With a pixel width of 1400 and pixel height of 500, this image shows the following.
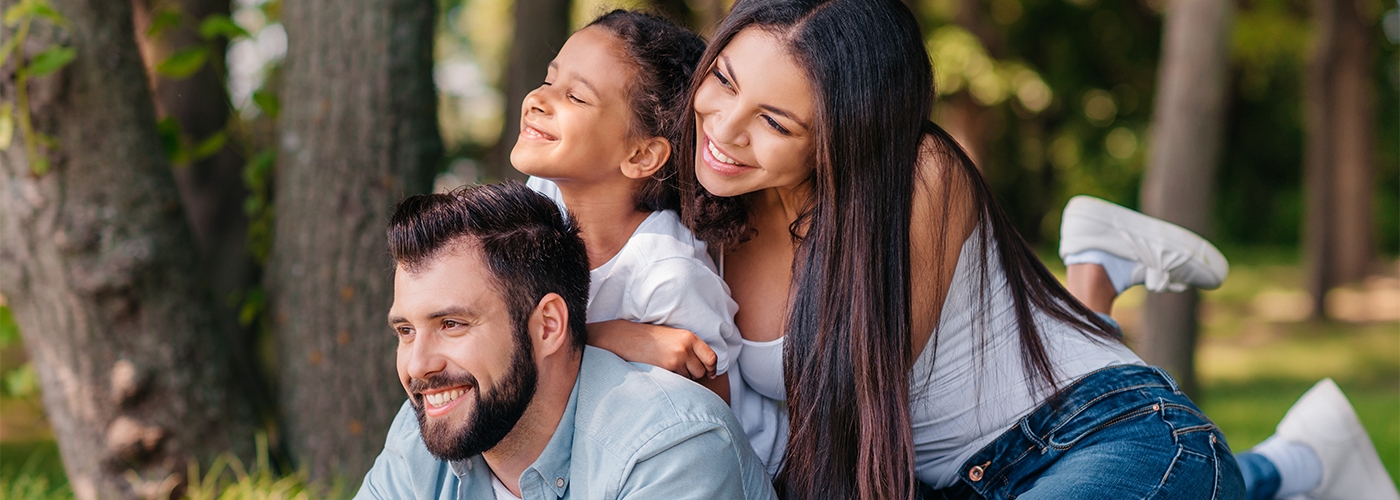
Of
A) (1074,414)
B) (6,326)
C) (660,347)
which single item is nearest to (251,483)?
(6,326)

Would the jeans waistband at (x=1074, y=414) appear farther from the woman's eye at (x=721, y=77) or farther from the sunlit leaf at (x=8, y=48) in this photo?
the sunlit leaf at (x=8, y=48)

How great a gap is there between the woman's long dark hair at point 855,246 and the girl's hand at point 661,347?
0.20 metres

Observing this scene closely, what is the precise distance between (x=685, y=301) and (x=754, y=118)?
41 centimetres

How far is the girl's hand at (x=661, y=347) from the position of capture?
2.28 m

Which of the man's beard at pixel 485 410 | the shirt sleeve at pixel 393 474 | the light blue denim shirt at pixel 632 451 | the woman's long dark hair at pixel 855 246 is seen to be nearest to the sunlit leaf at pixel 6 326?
the shirt sleeve at pixel 393 474

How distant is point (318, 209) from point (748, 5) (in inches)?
69.0

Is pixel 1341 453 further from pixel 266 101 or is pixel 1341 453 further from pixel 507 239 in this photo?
pixel 266 101

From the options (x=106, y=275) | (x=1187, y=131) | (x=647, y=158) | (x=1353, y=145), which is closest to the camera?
(x=647, y=158)

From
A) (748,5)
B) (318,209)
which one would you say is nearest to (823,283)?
(748,5)

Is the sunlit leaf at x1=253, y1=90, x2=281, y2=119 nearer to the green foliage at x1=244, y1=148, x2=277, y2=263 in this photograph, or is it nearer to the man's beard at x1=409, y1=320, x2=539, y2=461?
the green foliage at x1=244, y1=148, x2=277, y2=263

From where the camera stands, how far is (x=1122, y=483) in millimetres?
2275

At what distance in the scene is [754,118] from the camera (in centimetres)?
230

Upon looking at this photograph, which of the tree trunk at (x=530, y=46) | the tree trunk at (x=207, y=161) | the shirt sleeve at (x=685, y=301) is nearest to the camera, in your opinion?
the shirt sleeve at (x=685, y=301)

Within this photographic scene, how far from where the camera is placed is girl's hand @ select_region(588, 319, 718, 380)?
2.28 metres
